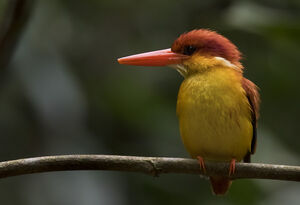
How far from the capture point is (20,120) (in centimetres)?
362

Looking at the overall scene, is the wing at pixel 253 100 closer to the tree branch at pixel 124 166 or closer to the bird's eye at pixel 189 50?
the bird's eye at pixel 189 50

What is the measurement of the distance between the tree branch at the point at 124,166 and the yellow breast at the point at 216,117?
15.4 inches

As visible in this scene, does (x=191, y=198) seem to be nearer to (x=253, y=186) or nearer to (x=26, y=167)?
(x=253, y=186)

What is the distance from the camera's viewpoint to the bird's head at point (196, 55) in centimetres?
283

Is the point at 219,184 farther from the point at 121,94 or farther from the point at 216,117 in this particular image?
the point at 121,94

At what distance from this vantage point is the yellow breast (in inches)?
102

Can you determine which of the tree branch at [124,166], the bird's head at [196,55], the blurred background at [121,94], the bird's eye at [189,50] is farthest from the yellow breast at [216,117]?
the blurred background at [121,94]

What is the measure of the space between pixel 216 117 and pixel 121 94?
139cm

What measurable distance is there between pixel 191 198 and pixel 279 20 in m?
1.30

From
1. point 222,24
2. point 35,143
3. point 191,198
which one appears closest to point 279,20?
point 222,24

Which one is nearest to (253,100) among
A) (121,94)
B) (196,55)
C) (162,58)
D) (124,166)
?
(196,55)

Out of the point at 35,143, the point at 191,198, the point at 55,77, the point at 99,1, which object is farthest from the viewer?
the point at 99,1

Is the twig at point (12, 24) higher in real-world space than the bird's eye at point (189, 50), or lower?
higher

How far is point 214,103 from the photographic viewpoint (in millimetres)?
2600
